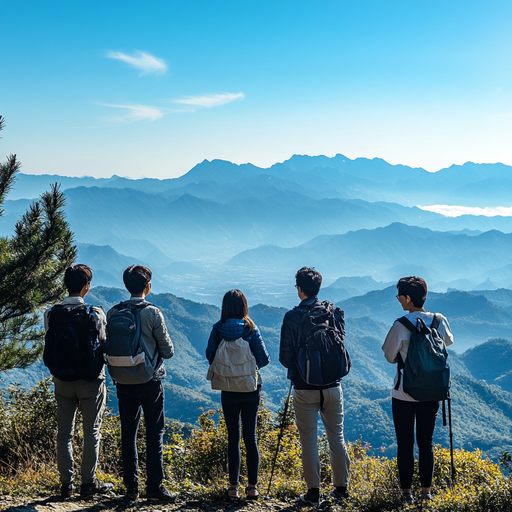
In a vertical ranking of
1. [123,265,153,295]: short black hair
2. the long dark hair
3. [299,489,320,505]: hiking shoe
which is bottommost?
[299,489,320,505]: hiking shoe

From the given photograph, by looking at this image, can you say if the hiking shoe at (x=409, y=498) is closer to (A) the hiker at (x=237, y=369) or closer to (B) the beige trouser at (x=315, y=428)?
(B) the beige trouser at (x=315, y=428)

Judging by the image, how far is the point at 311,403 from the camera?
4.04m

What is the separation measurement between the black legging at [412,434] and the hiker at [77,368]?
285 centimetres

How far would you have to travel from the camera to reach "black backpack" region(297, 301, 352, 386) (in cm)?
393

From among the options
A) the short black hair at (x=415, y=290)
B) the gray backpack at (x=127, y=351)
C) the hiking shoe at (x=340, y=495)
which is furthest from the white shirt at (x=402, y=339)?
the gray backpack at (x=127, y=351)

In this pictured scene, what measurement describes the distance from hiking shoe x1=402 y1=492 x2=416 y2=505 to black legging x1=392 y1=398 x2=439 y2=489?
7cm

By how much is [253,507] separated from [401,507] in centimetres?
136

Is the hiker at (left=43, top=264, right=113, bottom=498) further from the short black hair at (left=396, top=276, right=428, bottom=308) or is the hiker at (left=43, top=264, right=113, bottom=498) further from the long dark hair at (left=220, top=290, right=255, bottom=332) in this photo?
the short black hair at (left=396, top=276, right=428, bottom=308)

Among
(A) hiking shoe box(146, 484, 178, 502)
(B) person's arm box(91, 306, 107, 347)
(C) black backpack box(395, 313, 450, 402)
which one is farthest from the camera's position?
(A) hiking shoe box(146, 484, 178, 502)

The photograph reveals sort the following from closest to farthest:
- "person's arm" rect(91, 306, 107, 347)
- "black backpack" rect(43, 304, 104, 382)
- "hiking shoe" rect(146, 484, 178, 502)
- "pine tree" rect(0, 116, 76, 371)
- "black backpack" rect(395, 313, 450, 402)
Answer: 1. "black backpack" rect(395, 313, 450, 402)
2. "black backpack" rect(43, 304, 104, 382)
3. "person's arm" rect(91, 306, 107, 347)
4. "hiking shoe" rect(146, 484, 178, 502)
5. "pine tree" rect(0, 116, 76, 371)

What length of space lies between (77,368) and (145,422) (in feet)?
2.75

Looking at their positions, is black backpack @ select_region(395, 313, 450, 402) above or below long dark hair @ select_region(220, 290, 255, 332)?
below

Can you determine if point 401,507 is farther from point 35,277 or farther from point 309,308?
point 35,277

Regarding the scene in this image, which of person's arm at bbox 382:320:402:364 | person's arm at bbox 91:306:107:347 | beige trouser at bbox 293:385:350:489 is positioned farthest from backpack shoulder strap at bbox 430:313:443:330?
person's arm at bbox 91:306:107:347
